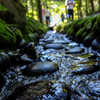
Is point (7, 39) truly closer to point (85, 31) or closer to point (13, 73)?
point (13, 73)

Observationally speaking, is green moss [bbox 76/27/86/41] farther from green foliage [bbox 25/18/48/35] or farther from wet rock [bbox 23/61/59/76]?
wet rock [bbox 23/61/59/76]

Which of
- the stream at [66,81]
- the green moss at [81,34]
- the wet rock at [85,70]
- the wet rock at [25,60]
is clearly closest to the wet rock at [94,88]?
the stream at [66,81]

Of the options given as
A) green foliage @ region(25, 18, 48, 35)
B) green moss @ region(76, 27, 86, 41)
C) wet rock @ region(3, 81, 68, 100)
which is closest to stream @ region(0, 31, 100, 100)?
wet rock @ region(3, 81, 68, 100)

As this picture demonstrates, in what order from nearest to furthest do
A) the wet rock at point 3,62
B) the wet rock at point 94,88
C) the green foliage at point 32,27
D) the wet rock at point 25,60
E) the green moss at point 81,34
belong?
1. the wet rock at point 94,88
2. the wet rock at point 3,62
3. the wet rock at point 25,60
4. the green moss at point 81,34
5. the green foliage at point 32,27

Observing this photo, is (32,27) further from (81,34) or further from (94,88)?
(94,88)

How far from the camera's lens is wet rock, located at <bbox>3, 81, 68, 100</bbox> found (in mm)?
1351

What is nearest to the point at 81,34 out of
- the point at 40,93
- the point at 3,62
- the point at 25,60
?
the point at 25,60

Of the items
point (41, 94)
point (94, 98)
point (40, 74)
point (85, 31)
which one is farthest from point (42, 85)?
point (85, 31)

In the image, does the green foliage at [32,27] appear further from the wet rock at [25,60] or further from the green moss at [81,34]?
the wet rock at [25,60]

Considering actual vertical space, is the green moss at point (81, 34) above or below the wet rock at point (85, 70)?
above

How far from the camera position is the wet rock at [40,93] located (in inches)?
53.2

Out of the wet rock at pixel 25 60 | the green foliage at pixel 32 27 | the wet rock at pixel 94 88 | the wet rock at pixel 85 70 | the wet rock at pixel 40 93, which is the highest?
the green foliage at pixel 32 27

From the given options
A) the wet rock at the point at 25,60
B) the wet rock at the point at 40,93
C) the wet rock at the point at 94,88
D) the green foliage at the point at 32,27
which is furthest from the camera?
the green foliage at the point at 32,27

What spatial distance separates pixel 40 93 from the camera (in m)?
1.41
